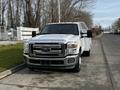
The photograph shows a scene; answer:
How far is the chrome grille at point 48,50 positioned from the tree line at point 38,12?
2924 centimetres

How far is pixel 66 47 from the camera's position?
30.8 feet

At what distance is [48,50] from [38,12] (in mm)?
30942

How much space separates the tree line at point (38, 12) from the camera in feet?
131

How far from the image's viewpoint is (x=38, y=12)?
131 feet

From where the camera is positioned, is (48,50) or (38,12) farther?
(38,12)

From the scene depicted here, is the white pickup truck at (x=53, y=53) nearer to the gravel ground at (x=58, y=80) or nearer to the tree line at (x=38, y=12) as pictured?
the gravel ground at (x=58, y=80)

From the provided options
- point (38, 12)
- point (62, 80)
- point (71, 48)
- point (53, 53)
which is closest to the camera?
point (62, 80)

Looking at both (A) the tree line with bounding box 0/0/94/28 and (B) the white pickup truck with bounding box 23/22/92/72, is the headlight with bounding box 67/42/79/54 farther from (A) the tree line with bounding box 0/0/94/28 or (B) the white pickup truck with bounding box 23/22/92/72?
(A) the tree line with bounding box 0/0/94/28

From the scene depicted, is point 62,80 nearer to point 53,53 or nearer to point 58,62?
point 58,62

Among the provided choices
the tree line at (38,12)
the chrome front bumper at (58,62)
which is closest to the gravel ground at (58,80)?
the chrome front bumper at (58,62)

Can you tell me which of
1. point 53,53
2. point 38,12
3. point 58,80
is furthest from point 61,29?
point 38,12

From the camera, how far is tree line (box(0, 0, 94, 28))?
39.9m

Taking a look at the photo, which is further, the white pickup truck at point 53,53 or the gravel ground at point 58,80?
the white pickup truck at point 53,53

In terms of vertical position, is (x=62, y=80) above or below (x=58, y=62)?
below
